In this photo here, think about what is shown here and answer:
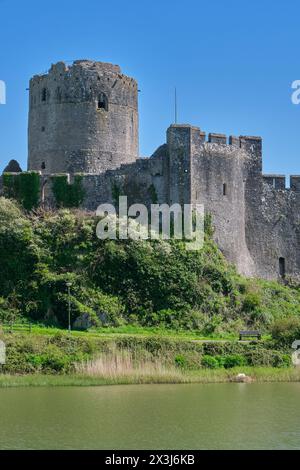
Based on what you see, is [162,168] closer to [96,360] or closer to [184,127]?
[184,127]

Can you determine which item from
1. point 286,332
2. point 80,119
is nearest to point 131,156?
point 80,119

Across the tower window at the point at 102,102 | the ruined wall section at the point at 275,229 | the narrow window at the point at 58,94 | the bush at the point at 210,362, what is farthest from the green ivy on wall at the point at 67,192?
the bush at the point at 210,362

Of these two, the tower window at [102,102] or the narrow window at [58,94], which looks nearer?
the narrow window at [58,94]

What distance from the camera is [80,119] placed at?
48.2 metres

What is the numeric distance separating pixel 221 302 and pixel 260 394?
39.1ft

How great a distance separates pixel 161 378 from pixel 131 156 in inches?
796

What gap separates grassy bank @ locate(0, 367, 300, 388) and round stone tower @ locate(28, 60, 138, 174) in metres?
17.5

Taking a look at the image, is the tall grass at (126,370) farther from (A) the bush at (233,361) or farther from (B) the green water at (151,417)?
(A) the bush at (233,361)

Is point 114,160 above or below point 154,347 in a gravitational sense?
above

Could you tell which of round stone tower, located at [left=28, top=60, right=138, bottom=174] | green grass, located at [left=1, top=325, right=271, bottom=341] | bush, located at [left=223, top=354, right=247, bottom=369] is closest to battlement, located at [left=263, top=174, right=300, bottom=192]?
round stone tower, located at [left=28, top=60, right=138, bottom=174]

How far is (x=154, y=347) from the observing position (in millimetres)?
33000

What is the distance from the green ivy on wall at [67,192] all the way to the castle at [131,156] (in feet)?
2.60

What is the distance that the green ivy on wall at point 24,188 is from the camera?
43438mm
